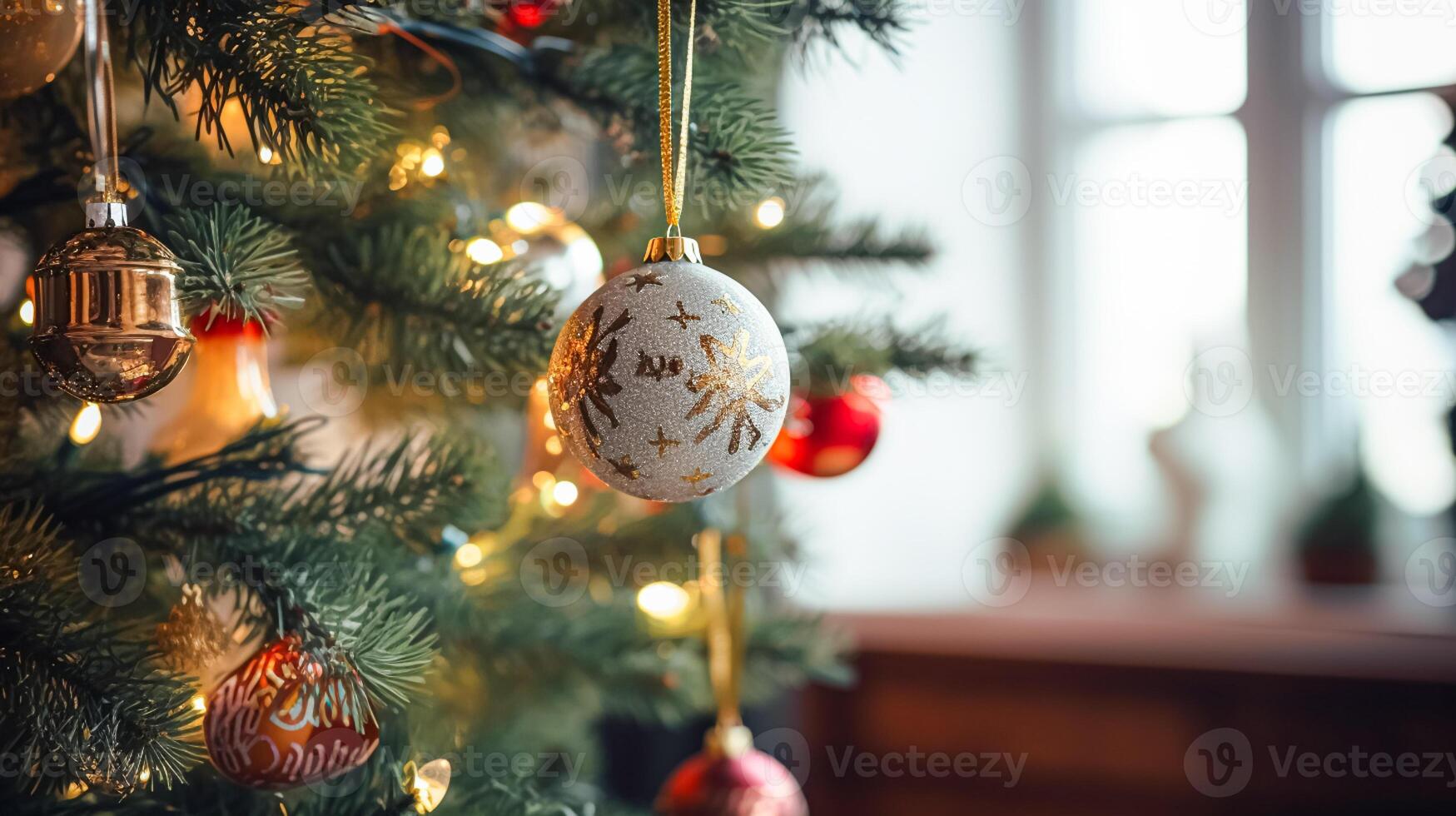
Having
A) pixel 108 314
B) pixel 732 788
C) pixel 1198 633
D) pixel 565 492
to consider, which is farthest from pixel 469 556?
pixel 1198 633

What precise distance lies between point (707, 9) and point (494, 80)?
0.75 feet

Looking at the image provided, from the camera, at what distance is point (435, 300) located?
57 centimetres

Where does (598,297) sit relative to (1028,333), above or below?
above

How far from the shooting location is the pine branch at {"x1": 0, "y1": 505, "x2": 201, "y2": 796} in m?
0.42

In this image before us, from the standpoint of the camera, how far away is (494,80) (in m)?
0.71

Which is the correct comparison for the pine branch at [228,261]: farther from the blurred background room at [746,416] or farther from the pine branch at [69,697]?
the pine branch at [69,697]

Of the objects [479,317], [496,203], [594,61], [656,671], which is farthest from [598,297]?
[496,203]

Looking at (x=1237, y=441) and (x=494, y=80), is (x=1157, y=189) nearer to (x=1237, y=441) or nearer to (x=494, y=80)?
(x=1237, y=441)

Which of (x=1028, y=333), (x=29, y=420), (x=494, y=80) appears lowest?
(x=1028, y=333)

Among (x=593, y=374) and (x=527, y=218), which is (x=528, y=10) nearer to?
(x=527, y=218)

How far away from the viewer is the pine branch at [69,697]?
424mm

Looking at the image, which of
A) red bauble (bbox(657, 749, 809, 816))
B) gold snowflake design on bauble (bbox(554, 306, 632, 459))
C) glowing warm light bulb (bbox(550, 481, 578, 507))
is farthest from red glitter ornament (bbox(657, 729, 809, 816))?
gold snowflake design on bauble (bbox(554, 306, 632, 459))

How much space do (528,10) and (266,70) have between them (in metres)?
0.25

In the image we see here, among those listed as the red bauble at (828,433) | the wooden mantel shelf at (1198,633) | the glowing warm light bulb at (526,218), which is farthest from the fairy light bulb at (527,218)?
the wooden mantel shelf at (1198,633)
